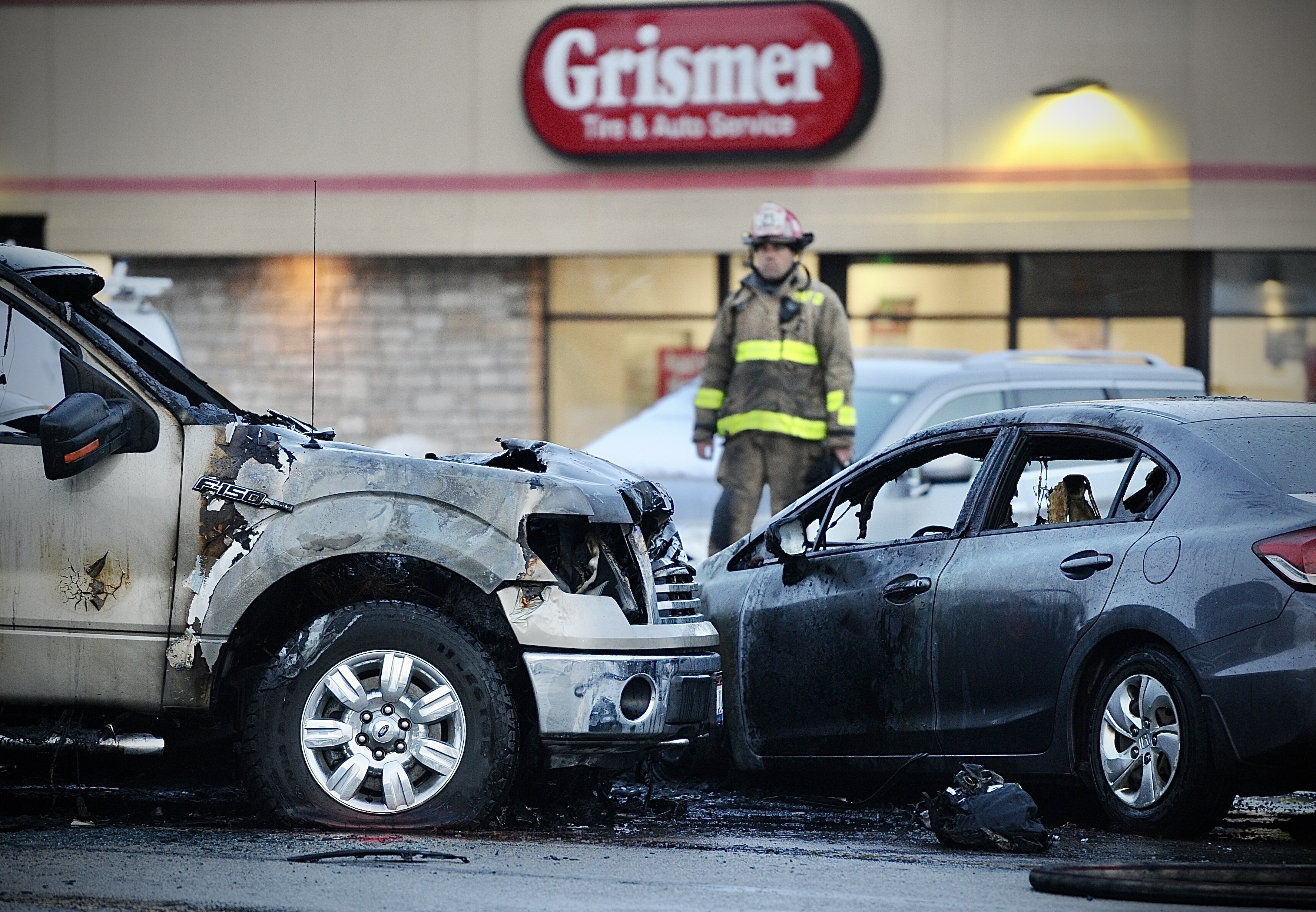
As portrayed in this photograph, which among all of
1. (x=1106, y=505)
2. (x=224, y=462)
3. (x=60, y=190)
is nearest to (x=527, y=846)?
(x=224, y=462)

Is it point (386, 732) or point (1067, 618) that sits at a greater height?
point (1067, 618)

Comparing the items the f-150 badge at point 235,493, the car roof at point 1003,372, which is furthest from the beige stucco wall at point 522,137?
the f-150 badge at point 235,493

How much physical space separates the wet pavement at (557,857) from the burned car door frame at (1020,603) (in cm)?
39

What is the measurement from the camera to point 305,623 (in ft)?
18.0

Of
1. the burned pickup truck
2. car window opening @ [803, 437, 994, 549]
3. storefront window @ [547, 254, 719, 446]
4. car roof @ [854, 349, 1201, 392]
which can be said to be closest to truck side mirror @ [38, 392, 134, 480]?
the burned pickup truck

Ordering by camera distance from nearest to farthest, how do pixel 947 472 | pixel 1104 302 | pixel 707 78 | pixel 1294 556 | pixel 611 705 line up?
pixel 1294 556, pixel 611 705, pixel 947 472, pixel 707 78, pixel 1104 302

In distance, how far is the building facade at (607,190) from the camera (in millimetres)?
13734

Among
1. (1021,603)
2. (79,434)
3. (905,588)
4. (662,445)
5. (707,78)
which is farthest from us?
(707,78)

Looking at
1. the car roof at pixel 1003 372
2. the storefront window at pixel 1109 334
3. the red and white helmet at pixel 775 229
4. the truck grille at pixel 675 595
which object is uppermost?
the red and white helmet at pixel 775 229

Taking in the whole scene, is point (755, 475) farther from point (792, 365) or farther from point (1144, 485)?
point (1144, 485)

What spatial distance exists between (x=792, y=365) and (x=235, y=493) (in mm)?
4132

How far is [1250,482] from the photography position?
5223 mm

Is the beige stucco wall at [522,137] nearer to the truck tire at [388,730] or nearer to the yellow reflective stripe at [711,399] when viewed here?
the yellow reflective stripe at [711,399]

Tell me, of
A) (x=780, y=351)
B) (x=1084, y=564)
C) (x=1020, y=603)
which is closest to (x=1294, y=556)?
(x=1084, y=564)
